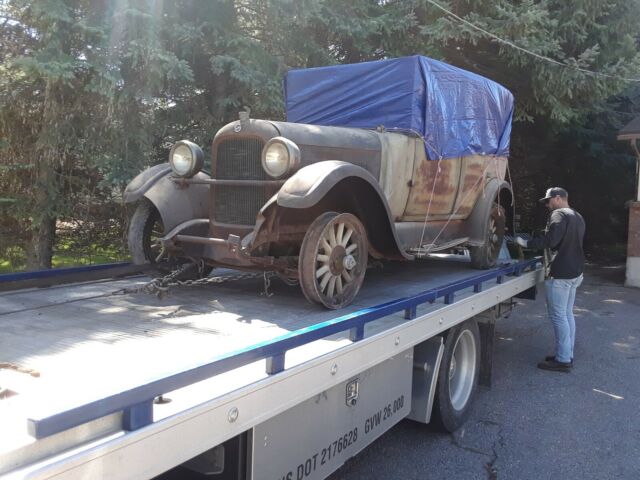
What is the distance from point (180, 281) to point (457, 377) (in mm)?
2387

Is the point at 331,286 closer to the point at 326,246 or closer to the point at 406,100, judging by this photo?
the point at 326,246

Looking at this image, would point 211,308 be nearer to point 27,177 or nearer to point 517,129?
point 27,177

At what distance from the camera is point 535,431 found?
14.8 feet

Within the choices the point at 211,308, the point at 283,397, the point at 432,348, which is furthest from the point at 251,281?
the point at 283,397

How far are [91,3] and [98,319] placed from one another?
5.27m

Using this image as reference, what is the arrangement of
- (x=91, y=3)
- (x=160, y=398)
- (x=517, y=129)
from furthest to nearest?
(x=517, y=129) < (x=91, y=3) < (x=160, y=398)

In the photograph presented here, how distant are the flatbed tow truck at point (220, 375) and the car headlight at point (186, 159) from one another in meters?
0.91

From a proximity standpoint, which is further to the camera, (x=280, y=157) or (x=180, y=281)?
(x=180, y=281)

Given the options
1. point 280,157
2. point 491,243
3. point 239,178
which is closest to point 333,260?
point 280,157

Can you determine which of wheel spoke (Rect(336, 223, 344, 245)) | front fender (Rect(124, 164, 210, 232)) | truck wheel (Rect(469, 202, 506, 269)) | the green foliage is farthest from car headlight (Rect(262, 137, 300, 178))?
the green foliage

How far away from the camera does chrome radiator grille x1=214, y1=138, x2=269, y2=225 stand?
13.4 ft

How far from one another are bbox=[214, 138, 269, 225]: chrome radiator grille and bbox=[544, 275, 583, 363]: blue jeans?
3634 millimetres

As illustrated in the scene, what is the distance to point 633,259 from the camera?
11.7 m

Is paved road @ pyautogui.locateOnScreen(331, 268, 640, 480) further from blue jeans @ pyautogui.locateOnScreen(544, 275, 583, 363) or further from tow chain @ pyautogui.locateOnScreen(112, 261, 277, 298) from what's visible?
tow chain @ pyautogui.locateOnScreen(112, 261, 277, 298)
